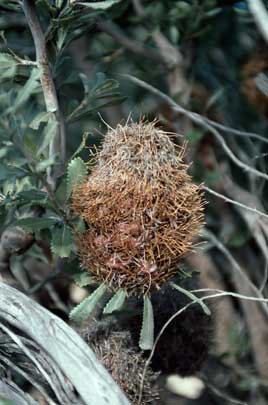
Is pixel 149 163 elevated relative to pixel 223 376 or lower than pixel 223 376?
elevated

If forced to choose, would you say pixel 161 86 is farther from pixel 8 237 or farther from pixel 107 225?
pixel 107 225

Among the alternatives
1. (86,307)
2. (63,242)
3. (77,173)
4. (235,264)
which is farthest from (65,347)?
(235,264)

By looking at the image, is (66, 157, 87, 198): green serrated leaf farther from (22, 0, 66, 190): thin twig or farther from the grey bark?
the grey bark

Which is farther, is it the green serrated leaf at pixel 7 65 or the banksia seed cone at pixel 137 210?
the green serrated leaf at pixel 7 65

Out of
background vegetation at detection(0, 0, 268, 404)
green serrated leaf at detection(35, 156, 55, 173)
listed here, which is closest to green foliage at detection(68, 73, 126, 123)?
background vegetation at detection(0, 0, 268, 404)

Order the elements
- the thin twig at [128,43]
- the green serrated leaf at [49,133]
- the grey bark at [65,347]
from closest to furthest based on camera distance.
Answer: the grey bark at [65,347] < the green serrated leaf at [49,133] < the thin twig at [128,43]

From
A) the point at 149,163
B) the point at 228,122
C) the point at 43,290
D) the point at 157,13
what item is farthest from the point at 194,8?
the point at 149,163

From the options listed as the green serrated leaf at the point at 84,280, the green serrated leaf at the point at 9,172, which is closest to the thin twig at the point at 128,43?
the green serrated leaf at the point at 9,172

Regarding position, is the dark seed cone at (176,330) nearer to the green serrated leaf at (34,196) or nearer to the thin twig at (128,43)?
the green serrated leaf at (34,196)
